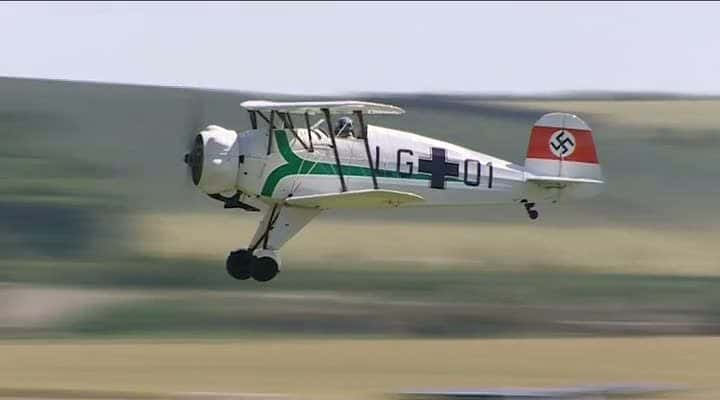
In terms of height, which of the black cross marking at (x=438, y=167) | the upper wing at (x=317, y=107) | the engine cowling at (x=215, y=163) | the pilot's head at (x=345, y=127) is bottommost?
the engine cowling at (x=215, y=163)

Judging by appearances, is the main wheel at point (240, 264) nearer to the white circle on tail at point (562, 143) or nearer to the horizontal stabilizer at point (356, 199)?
the horizontal stabilizer at point (356, 199)

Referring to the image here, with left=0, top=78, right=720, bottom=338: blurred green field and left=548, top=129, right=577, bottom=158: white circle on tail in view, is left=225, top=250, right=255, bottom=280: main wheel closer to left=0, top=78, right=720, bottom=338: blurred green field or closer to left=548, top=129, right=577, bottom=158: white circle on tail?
left=548, top=129, right=577, bottom=158: white circle on tail

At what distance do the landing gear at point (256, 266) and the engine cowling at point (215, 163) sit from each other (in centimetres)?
131

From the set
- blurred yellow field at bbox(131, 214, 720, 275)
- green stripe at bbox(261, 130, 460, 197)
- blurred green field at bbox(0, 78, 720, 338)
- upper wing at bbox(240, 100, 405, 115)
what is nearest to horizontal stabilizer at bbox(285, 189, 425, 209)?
green stripe at bbox(261, 130, 460, 197)

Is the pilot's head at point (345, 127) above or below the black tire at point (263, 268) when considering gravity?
above

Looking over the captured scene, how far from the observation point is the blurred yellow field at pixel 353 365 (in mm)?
29281

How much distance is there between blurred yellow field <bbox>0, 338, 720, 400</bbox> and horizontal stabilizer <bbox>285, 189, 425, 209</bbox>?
9.63 ft

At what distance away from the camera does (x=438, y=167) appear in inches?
1163

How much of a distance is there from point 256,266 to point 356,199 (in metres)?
1.97

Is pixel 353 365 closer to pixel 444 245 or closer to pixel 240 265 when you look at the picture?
pixel 240 265

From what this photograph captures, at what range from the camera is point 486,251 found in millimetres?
55688

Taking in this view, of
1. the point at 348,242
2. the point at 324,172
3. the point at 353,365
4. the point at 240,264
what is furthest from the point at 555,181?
the point at 348,242

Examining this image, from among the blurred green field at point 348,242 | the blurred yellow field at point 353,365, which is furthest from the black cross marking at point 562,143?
the blurred green field at point 348,242

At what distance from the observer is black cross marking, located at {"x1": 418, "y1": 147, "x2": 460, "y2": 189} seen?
29.4 meters
